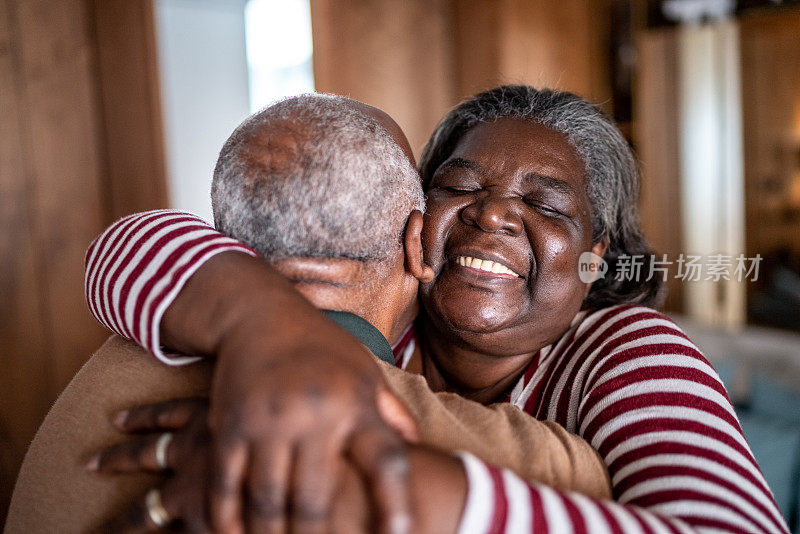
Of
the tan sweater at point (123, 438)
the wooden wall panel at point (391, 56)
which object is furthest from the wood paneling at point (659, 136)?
the tan sweater at point (123, 438)

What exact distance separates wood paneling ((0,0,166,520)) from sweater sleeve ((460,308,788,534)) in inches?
87.2

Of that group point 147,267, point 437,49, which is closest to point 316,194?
point 147,267

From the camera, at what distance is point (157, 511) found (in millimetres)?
640

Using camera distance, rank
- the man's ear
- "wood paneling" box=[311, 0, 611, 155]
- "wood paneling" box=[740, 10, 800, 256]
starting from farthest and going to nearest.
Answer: "wood paneling" box=[740, 10, 800, 256], "wood paneling" box=[311, 0, 611, 155], the man's ear

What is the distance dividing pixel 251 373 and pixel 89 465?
0.29 metres

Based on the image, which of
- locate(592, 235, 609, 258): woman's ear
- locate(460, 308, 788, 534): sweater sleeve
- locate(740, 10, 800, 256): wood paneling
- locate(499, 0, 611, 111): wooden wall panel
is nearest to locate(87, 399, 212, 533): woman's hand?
locate(460, 308, 788, 534): sweater sleeve

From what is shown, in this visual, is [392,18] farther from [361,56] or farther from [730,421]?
[730,421]

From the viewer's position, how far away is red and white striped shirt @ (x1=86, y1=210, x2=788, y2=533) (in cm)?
63

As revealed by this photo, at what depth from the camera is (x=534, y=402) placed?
1.27m

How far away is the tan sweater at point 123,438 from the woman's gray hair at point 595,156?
0.70 metres

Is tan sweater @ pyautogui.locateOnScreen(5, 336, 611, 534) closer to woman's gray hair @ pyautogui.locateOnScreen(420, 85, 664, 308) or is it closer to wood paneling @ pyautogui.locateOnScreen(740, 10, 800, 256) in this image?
woman's gray hair @ pyautogui.locateOnScreen(420, 85, 664, 308)

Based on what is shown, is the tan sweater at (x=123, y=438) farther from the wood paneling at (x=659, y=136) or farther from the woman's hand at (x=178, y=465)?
the wood paneling at (x=659, y=136)

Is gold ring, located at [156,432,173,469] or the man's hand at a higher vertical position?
the man's hand

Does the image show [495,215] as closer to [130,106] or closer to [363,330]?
[363,330]
